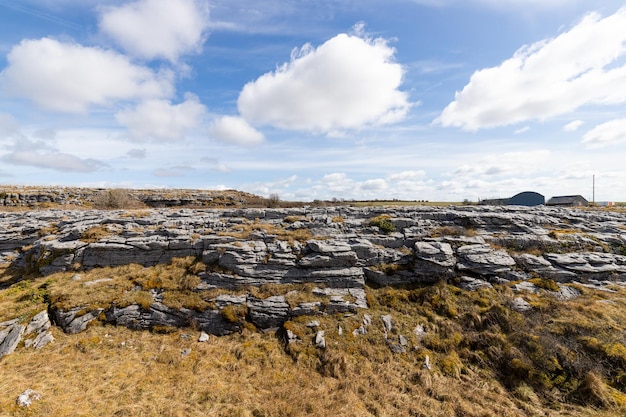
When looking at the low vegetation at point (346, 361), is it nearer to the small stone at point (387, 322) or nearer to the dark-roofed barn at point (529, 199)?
the small stone at point (387, 322)

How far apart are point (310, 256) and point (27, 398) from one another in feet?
47.9

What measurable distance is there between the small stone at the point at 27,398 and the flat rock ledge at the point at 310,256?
172 inches

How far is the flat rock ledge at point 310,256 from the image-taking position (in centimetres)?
1617

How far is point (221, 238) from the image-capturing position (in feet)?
67.9

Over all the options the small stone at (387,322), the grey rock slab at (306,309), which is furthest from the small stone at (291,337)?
the small stone at (387,322)

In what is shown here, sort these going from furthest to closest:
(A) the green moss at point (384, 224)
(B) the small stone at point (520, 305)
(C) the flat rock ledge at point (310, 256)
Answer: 1. (A) the green moss at point (384, 224)
2. (C) the flat rock ledge at point (310, 256)
3. (B) the small stone at point (520, 305)

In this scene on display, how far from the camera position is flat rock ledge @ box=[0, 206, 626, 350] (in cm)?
1617

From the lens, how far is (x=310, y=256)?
763 inches

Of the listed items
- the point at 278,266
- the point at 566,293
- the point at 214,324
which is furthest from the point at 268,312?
the point at 566,293

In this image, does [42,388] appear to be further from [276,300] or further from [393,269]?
[393,269]

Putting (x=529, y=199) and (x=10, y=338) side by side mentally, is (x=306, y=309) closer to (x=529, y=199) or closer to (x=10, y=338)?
(x=10, y=338)

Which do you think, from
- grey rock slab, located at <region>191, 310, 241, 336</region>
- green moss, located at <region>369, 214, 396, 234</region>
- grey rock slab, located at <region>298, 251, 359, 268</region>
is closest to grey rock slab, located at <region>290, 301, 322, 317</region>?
grey rock slab, located at <region>298, 251, 359, 268</region>

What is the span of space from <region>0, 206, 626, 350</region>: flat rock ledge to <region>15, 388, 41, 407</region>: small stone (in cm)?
437

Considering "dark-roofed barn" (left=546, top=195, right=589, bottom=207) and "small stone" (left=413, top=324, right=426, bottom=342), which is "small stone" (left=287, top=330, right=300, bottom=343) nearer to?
"small stone" (left=413, top=324, right=426, bottom=342)
